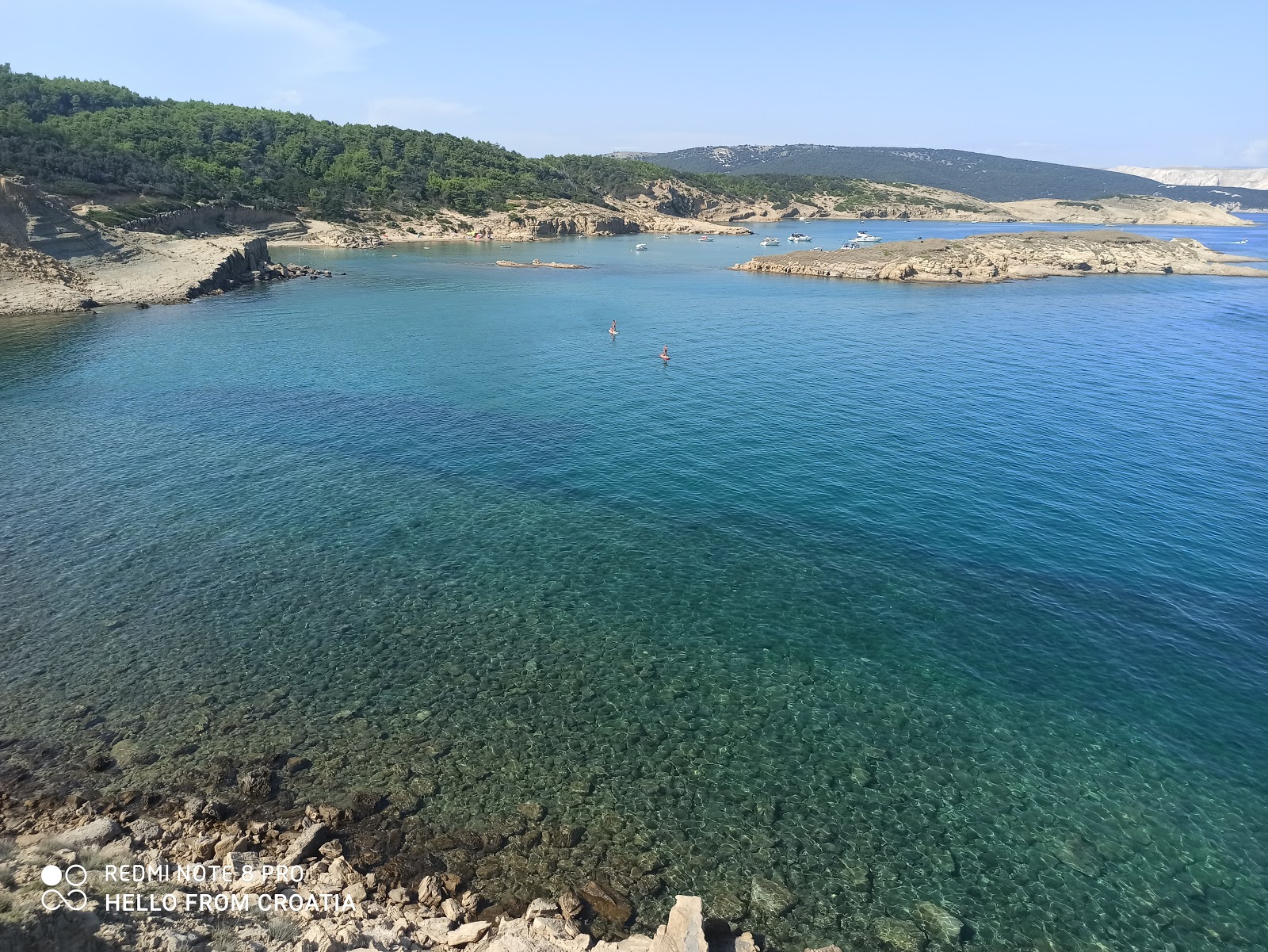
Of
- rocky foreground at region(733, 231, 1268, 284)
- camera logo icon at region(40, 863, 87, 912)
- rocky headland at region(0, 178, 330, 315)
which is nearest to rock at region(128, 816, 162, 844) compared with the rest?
camera logo icon at region(40, 863, 87, 912)

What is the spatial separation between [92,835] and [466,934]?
9496 millimetres

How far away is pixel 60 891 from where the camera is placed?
12.6 metres

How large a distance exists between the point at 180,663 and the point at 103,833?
25.2ft

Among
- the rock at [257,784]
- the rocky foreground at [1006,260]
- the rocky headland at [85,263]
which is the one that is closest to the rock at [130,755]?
the rock at [257,784]

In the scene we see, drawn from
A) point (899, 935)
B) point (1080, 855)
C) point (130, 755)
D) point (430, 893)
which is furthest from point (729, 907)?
point (130, 755)

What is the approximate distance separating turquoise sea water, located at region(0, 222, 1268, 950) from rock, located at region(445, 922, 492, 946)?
1581 mm

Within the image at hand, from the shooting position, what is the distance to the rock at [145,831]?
51.4 feet

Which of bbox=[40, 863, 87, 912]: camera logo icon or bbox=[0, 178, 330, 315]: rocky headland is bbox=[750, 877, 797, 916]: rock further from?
bbox=[0, 178, 330, 315]: rocky headland

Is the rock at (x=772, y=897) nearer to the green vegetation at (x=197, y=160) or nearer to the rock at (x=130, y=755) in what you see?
the rock at (x=130, y=755)

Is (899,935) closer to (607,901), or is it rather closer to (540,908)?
(607,901)

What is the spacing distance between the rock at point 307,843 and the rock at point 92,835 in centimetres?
413

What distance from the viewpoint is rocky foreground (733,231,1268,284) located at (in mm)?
113312

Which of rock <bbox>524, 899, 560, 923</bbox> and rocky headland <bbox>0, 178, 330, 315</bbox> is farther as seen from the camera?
rocky headland <bbox>0, 178, 330, 315</bbox>

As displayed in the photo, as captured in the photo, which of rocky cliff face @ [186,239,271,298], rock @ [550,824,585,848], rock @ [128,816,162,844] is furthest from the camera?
rocky cliff face @ [186,239,271,298]
